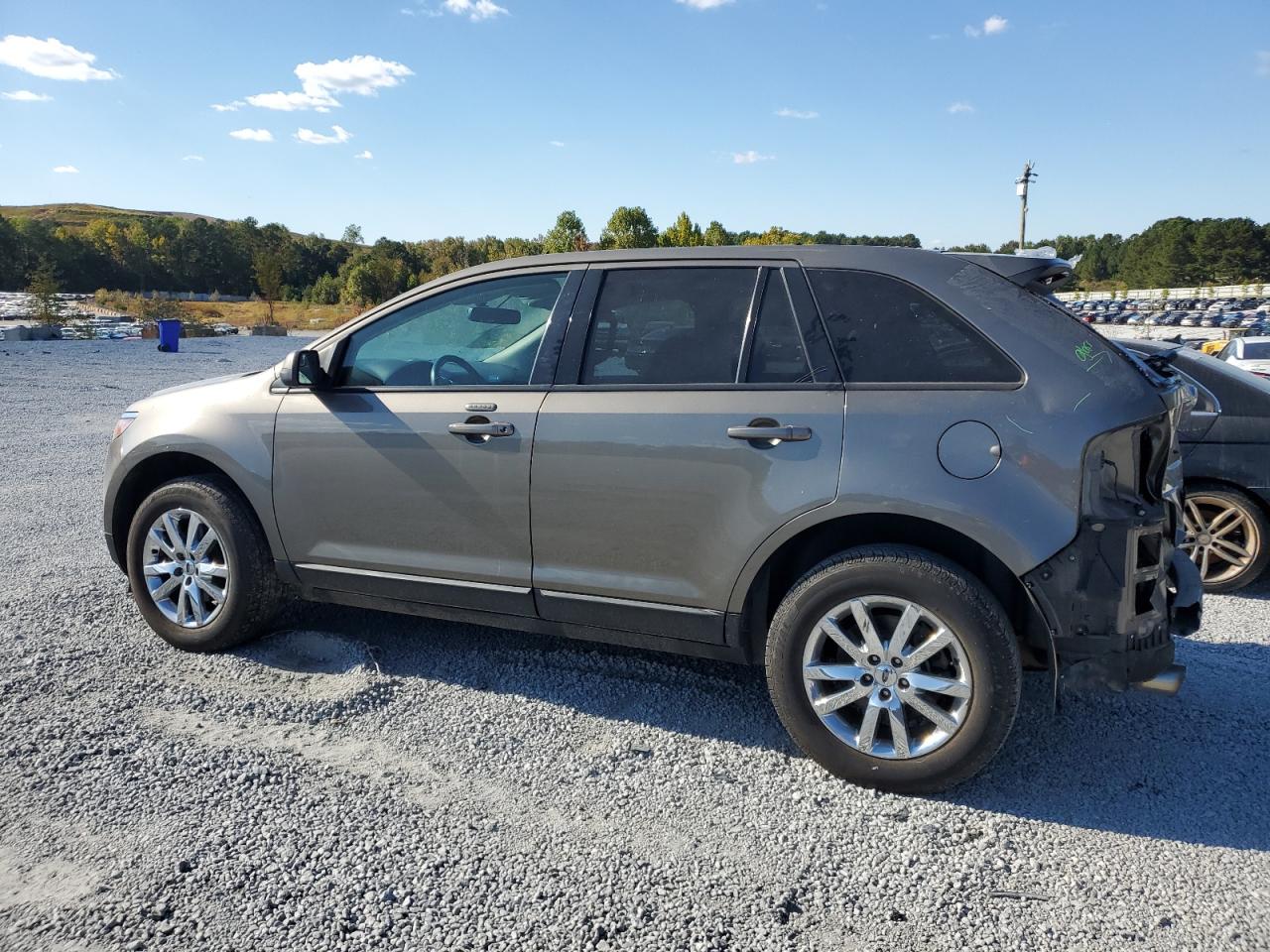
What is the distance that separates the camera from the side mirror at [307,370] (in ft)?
13.5

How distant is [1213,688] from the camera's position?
4.11 meters

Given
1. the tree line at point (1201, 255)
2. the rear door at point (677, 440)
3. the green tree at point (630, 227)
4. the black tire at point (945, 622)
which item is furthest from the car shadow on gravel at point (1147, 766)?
the tree line at point (1201, 255)

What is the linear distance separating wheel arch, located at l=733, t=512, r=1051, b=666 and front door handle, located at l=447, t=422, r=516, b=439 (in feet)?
3.69

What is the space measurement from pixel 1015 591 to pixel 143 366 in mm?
23588

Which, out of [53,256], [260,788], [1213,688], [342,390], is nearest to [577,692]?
[260,788]

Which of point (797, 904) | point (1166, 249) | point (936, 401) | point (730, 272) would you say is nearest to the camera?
point (797, 904)

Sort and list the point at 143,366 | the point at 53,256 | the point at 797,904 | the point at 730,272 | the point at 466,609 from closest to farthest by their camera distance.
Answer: the point at 797,904, the point at 730,272, the point at 466,609, the point at 143,366, the point at 53,256

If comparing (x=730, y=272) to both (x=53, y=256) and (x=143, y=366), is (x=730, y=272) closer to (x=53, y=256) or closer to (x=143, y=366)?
(x=143, y=366)

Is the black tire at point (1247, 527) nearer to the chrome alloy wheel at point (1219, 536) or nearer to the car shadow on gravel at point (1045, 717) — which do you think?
the chrome alloy wheel at point (1219, 536)

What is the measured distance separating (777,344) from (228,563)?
2.71 m

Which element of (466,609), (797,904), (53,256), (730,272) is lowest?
(797,904)

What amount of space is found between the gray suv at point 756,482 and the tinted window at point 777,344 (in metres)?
0.01

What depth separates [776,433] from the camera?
10.7 feet

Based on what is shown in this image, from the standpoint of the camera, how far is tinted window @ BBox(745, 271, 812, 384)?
3379 millimetres
